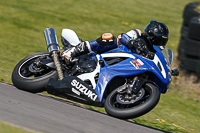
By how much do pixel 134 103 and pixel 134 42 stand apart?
1038mm

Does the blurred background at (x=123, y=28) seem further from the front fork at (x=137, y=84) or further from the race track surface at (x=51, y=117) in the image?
the race track surface at (x=51, y=117)

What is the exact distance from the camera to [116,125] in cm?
420

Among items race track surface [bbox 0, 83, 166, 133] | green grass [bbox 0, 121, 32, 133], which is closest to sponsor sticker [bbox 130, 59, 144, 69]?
race track surface [bbox 0, 83, 166, 133]

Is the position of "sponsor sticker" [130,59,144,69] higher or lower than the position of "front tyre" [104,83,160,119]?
higher

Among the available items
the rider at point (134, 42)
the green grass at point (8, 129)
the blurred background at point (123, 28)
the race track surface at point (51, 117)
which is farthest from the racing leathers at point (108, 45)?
the green grass at point (8, 129)

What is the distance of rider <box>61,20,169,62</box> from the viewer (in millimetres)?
5062

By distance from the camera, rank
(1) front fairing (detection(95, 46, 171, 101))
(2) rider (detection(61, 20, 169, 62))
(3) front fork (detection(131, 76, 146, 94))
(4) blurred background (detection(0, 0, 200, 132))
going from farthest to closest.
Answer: (4) blurred background (detection(0, 0, 200, 132)) → (2) rider (detection(61, 20, 169, 62)) → (1) front fairing (detection(95, 46, 171, 101)) → (3) front fork (detection(131, 76, 146, 94))

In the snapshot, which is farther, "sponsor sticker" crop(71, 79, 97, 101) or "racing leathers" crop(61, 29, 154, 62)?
"racing leathers" crop(61, 29, 154, 62)

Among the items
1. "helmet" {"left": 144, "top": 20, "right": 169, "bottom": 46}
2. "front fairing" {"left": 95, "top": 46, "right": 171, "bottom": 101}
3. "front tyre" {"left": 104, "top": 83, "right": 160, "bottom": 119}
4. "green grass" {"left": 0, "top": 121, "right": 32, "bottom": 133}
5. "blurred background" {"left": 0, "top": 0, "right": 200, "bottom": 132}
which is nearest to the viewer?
"green grass" {"left": 0, "top": 121, "right": 32, "bottom": 133}

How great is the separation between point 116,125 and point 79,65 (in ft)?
4.85

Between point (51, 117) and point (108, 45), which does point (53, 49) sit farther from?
point (51, 117)

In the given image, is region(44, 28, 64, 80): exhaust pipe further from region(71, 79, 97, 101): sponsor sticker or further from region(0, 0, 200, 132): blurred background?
region(0, 0, 200, 132): blurred background

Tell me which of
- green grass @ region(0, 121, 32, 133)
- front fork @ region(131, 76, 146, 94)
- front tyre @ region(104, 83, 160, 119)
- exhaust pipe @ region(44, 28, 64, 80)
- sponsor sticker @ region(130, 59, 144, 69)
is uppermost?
exhaust pipe @ region(44, 28, 64, 80)

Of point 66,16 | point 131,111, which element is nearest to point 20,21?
point 66,16
